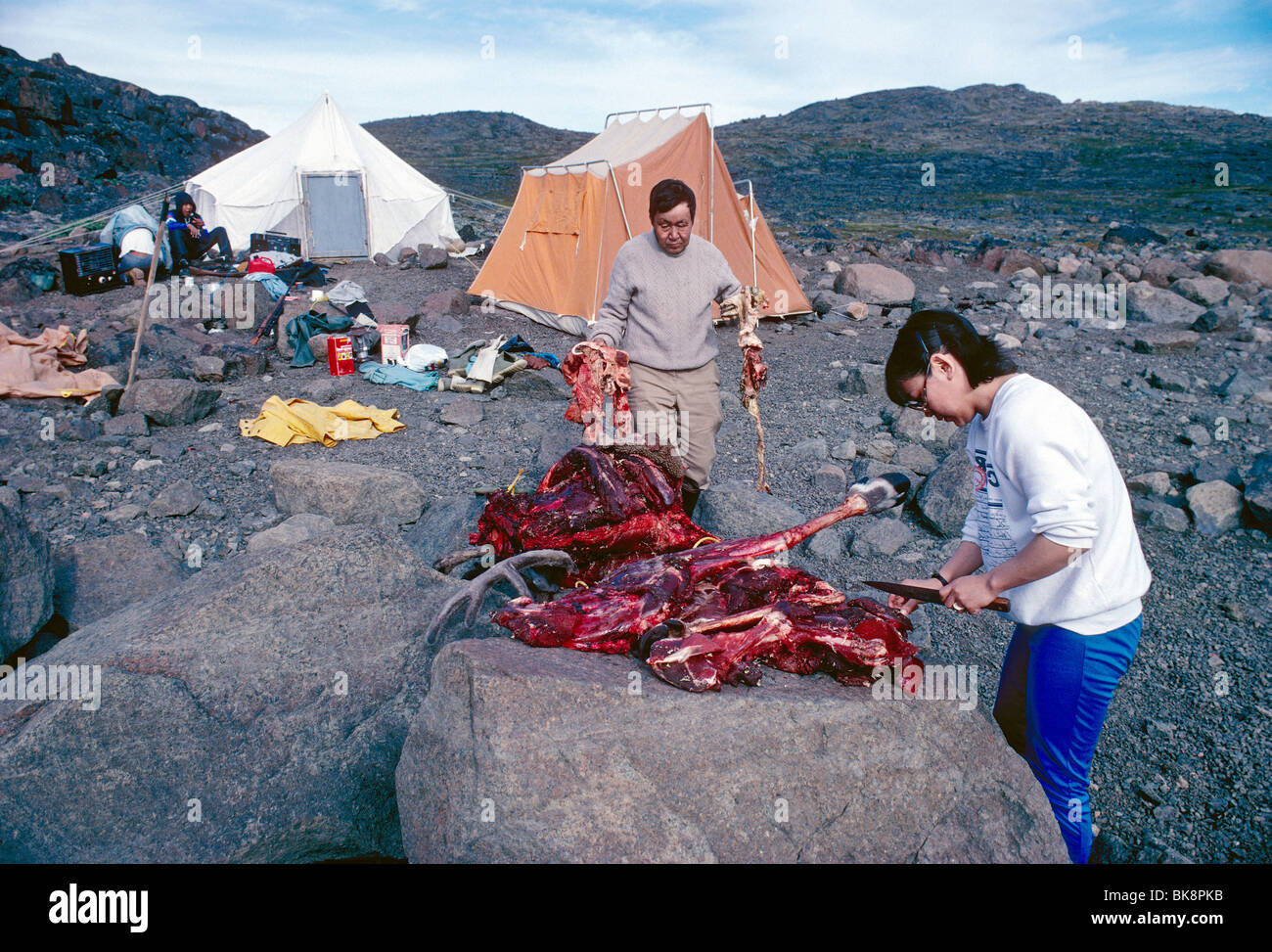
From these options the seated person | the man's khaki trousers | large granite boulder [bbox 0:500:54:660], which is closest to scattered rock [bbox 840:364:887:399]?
the man's khaki trousers

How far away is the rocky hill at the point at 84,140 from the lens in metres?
26.6

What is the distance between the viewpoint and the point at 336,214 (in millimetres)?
16984

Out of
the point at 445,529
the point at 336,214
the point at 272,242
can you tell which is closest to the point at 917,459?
the point at 445,529

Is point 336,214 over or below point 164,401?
over

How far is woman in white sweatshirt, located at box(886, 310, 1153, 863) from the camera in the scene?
2000 millimetres

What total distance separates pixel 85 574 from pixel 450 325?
7.65 meters

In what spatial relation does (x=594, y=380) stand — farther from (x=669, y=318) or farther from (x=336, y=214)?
(x=336, y=214)

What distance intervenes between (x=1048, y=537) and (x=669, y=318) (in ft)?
8.36

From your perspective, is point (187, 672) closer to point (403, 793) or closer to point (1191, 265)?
point (403, 793)

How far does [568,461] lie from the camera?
366cm

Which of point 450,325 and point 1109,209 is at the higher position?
point 1109,209

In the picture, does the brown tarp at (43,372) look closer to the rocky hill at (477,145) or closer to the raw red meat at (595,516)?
the raw red meat at (595,516)

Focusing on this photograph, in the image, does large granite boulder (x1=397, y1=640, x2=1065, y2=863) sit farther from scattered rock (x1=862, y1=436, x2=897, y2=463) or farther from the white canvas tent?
the white canvas tent
